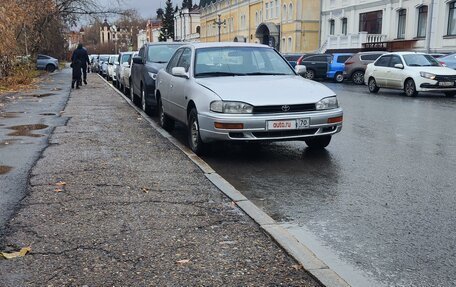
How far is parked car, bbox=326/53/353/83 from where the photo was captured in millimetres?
31203

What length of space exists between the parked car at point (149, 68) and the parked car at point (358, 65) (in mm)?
15636

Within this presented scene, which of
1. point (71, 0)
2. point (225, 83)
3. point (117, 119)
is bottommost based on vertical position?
point (117, 119)

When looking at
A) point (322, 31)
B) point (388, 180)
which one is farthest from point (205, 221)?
point (322, 31)

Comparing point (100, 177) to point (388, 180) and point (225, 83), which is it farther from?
point (388, 180)

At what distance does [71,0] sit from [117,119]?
28527 millimetres

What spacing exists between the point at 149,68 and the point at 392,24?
1200 inches

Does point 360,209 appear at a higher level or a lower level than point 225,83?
lower

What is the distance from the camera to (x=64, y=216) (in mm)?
4766

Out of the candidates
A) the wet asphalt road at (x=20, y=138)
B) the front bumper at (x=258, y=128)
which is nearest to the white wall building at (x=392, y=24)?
the wet asphalt road at (x=20, y=138)

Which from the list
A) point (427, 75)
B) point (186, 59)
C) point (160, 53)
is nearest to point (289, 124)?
point (186, 59)

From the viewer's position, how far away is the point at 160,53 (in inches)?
537

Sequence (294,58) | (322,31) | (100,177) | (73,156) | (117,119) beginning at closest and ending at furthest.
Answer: (100,177) < (73,156) < (117,119) < (294,58) < (322,31)

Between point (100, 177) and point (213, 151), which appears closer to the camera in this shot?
point (100, 177)

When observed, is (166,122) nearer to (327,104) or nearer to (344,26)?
(327,104)
